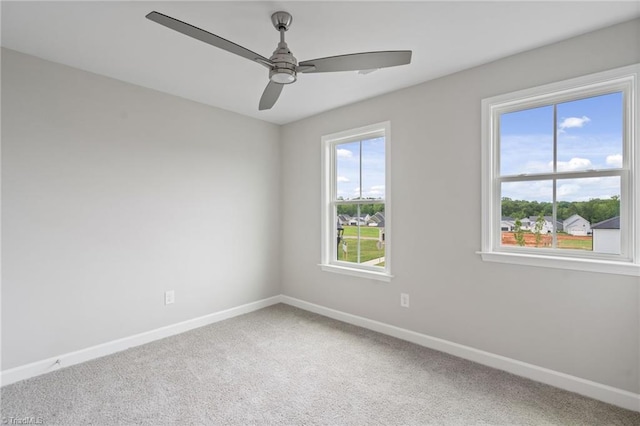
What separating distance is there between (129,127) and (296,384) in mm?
2711

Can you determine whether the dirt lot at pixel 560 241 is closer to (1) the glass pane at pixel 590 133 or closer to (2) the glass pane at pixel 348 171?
(1) the glass pane at pixel 590 133

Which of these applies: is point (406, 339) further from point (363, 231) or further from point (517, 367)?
point (363, 231)

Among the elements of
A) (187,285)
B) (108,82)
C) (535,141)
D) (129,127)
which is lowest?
(187,285)

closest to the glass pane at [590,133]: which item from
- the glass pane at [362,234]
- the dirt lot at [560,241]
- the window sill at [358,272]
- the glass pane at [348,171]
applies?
the dirt lot at [560,241]

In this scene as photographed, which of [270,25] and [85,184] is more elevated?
[270,25]

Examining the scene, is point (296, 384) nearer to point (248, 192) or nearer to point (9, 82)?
point (248, 192)

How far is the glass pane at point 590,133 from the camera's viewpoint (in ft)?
7.02

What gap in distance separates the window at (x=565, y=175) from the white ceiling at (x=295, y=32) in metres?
0.43

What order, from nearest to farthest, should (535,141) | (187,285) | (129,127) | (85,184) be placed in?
(535,141), (85,184), (129,127), (187,285)

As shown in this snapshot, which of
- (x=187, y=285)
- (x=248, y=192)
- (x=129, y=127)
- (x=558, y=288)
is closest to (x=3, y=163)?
(x=129, y=127)

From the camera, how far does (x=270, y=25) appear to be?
80.0 inches

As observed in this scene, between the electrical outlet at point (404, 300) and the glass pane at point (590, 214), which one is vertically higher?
the glass pane at point (590, 214)

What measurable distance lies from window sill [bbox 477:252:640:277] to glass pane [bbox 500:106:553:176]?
2.21 ft

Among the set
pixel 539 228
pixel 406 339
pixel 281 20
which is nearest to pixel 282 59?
pixel 281 20
